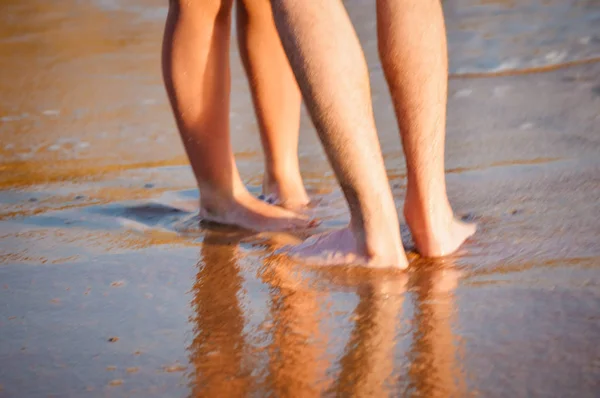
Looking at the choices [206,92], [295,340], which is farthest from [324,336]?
[206,92]

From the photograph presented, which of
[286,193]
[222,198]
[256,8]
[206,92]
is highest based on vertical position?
[256,8]

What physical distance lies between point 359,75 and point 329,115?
4.3 inches

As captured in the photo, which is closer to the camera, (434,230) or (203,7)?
(434,230)

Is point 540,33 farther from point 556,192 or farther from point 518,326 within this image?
point 518,326

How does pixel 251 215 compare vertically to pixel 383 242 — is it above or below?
below

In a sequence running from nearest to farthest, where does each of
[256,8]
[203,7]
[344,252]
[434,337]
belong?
[434,337] → [344,252] → [203,7] → [256,8]

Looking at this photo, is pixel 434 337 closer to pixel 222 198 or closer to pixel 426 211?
pixel 426 211

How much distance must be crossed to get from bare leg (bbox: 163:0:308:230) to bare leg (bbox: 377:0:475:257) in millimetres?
432

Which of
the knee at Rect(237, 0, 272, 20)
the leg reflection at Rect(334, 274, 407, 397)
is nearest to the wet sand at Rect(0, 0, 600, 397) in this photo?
the leg reflection at Rect(334, 274, 407, 397)

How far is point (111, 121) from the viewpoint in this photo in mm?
3406

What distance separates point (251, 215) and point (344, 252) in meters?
0.47

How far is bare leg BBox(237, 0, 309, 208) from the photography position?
231 centimetres

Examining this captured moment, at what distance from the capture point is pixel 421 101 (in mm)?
1748

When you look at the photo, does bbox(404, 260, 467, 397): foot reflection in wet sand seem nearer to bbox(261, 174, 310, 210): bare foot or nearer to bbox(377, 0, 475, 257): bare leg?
bbox(377, 0, 475, 257): bare leg
